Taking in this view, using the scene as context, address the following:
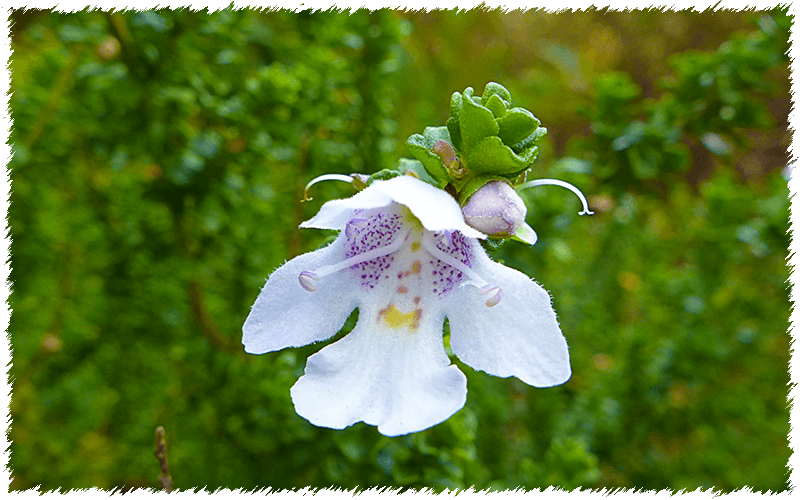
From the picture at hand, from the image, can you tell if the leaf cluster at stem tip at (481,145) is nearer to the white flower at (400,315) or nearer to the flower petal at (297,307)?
the white flower at (400,315)

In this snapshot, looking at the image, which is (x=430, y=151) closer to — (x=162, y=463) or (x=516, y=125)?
(x=516, y=125)

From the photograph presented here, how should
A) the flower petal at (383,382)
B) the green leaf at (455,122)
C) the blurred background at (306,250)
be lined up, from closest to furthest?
1. the flower petal at (383,382)
2. the green leaf at (455,122)
3. the blurred background at (306,250)

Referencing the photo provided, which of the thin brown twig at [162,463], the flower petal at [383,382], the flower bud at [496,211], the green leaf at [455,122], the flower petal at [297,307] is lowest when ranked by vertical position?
the thin brown twig at [162,463]

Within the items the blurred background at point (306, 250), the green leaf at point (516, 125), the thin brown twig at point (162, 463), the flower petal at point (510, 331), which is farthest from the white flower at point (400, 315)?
the blurred background at point (306, 250)

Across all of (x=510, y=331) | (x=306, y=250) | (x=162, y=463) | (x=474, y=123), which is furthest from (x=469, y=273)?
(x=306, y=250)

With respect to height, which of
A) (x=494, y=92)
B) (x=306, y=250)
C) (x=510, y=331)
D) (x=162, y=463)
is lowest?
(x=162, y=463)

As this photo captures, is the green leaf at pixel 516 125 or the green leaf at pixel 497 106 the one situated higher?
the green leaf at pixel 497 106

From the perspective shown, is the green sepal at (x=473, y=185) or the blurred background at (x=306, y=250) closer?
the green sepal at (x=473, y=185)
